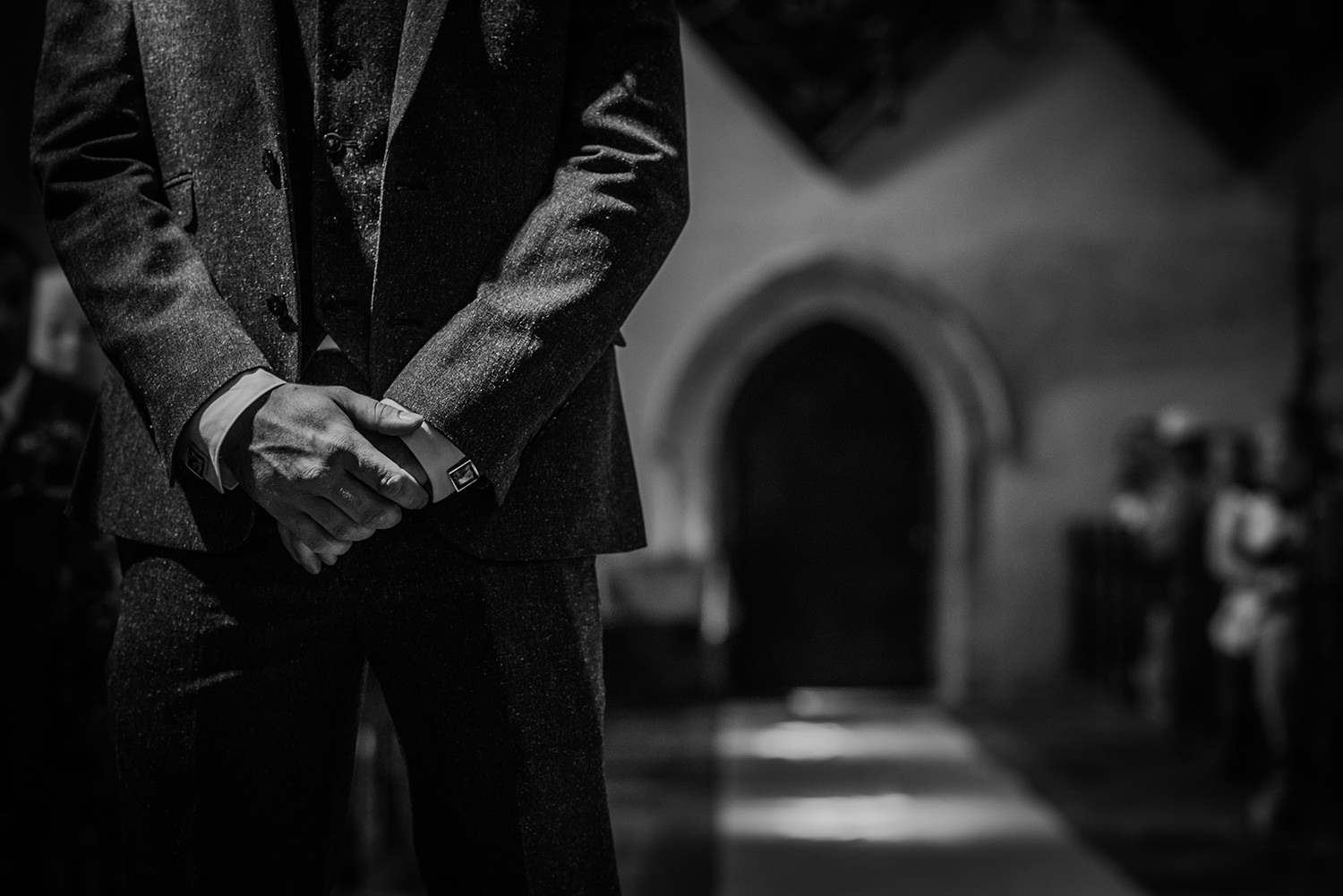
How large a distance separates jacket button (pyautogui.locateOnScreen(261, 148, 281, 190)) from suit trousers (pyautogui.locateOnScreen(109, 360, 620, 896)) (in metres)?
0.30

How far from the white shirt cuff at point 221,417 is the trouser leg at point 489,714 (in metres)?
0.13

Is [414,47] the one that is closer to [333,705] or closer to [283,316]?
[283,316]

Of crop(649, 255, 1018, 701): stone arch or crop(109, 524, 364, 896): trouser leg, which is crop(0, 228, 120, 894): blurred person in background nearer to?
crop(109, 524, 364, 896): trouser leg

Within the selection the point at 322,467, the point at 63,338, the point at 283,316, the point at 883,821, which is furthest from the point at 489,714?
the point at 883,821

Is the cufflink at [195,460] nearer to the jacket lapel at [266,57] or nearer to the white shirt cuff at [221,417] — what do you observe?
the white shirt cuff at [221,417]

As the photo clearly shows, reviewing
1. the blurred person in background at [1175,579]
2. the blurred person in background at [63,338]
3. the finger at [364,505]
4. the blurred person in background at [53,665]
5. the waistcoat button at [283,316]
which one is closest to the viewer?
the finger at [364,505]

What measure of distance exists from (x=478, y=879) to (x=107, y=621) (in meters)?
1.15

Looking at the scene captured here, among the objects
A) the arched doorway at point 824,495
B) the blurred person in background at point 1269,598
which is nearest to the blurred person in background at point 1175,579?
the blurred person in background at point 1269,598

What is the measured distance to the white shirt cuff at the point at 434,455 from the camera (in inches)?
44.5

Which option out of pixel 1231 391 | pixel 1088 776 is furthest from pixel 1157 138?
pixel 1088 776

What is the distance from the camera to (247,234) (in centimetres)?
124

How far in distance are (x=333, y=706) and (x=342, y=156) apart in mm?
475

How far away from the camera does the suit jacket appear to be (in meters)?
1.18

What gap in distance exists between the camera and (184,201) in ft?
4.15
